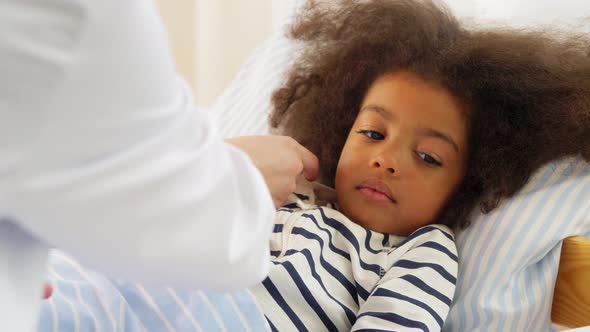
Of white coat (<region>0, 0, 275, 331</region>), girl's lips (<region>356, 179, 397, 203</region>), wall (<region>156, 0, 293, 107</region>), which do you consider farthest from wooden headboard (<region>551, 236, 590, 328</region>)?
wall (<region>156, 0, 293, 107</region>)

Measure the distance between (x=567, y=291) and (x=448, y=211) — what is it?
0.21 metres

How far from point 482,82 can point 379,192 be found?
0.23m

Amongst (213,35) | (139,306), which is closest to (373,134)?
(139,306)

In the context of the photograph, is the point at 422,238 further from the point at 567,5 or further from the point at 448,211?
the point at 567,5

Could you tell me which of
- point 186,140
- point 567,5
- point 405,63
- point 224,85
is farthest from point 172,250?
point 224,85

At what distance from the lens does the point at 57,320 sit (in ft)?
2.25

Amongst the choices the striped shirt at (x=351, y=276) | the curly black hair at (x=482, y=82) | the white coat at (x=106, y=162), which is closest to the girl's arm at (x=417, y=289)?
the striped shirt at (x=351, y=276)

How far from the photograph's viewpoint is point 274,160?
2.91ft

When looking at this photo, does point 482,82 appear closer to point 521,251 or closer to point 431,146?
point 431,146

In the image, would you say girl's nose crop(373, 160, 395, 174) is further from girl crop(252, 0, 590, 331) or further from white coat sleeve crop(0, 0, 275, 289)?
white coat sleeve crop(0, 0, 275, 289)

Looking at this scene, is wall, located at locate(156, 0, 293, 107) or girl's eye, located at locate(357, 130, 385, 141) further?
wall, located at locate(156, 0, 293, 107)

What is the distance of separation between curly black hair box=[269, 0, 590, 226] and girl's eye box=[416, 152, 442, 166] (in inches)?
3.0

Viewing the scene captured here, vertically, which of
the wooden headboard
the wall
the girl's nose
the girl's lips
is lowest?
the wall

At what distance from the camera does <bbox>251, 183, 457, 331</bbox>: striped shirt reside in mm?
830
